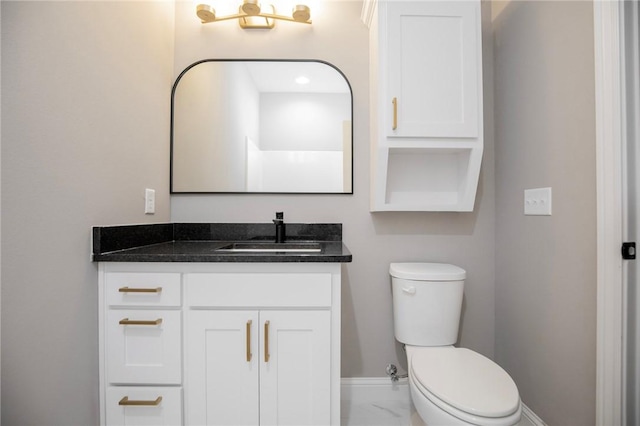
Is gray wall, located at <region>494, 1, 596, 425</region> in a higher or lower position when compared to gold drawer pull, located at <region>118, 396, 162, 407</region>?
higher

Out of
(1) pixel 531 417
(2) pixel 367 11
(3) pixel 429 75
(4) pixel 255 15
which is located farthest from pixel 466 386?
(4) pixel 255 15

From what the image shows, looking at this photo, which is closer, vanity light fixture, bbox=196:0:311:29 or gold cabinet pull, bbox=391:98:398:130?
gold cabinet pull, bbox=391:98:398:130

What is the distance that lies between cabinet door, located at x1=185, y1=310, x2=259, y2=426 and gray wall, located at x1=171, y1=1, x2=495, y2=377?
0.71 m

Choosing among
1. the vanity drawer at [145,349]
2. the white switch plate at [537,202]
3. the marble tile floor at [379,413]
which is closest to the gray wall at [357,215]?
the marble tile floor at [379,413]

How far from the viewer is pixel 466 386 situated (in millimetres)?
1048

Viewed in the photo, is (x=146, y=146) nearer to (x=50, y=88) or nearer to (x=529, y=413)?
(x=50, y=88)

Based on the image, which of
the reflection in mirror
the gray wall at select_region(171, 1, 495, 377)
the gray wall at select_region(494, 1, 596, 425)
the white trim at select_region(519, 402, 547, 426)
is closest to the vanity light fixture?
the gray wall at select_region(171, 1, 495, 377)

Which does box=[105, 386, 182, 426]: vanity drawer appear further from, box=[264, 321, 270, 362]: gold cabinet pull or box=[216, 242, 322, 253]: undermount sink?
box=[216, 242, 322, 253]: undermount sink

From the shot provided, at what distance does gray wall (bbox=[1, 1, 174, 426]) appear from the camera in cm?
86

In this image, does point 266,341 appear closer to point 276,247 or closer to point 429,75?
point 276,247

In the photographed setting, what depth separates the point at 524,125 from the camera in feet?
4.81

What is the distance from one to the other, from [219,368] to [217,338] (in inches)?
4.4

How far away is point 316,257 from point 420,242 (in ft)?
2.76

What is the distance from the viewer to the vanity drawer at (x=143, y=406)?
1.12 metres
